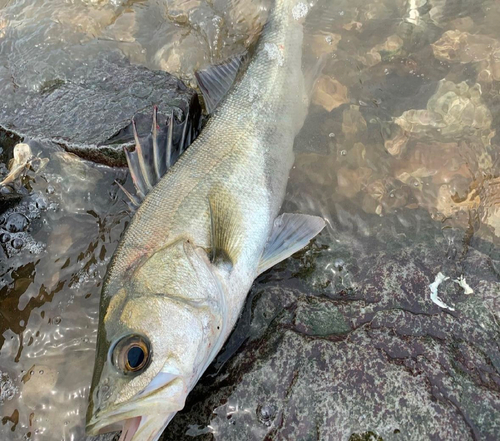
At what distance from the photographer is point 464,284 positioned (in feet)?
10.1

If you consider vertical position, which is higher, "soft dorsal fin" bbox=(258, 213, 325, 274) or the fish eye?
the fish eye

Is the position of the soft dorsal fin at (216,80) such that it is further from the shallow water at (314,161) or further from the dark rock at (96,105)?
the shallow water at (314,161)

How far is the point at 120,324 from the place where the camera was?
250 centimetres

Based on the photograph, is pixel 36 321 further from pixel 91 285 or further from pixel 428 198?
pixel 428 198

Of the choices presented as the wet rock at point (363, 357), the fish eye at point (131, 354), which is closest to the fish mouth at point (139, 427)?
the fish eye at point (131, 354)

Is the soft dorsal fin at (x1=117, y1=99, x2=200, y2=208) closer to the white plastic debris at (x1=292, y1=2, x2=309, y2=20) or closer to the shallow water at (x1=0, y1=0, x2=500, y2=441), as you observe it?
the shallow water at (x1=0, y1=0, x2=500, y2=441)

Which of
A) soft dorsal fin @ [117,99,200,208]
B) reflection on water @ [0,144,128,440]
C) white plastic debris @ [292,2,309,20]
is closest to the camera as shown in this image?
reflection on water @ [0,144,128,440]

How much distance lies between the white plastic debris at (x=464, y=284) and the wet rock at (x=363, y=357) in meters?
0.03

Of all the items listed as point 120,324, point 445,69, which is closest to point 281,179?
point 120,324

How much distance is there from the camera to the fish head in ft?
7.43

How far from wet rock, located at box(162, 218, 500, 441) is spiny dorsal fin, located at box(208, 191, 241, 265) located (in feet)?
1.51

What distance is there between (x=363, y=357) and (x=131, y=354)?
144 centimetres

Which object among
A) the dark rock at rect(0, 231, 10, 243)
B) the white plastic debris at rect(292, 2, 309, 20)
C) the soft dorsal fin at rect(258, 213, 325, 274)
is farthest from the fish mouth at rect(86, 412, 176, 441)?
the white plastic debris at rect(292, 2, 309, 20)

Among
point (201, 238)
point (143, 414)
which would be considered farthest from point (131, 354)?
point (201, 238)
